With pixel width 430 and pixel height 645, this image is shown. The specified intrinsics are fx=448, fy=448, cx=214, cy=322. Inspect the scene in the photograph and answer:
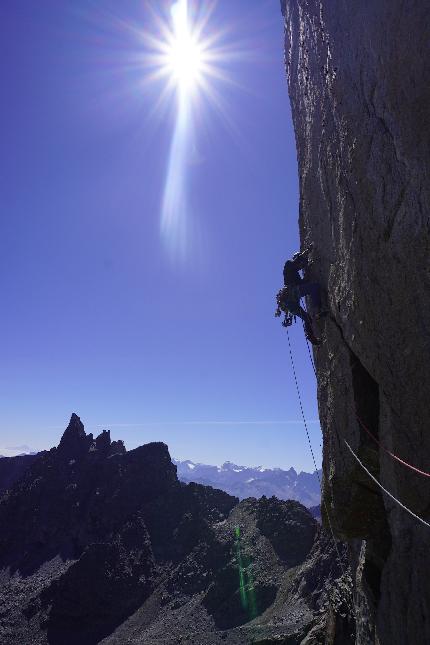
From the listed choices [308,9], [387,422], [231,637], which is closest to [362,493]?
[387,422]

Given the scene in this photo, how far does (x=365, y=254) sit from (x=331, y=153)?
332 cm

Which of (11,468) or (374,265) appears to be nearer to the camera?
(374,265)

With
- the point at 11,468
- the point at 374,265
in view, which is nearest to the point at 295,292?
the point at 374,265

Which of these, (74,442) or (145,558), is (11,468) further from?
(145,558)

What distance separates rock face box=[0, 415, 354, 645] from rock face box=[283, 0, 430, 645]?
43.1 meters

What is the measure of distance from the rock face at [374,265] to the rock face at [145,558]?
141 ft

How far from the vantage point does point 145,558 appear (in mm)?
96812

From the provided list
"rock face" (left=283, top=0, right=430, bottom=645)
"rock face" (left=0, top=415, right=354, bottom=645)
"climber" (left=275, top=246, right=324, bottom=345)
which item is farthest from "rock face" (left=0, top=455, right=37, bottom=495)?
"rock face" (left=283, top=0, right=430, bottom=645)

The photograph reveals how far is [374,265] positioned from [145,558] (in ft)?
340

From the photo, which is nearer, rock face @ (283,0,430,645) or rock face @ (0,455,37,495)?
rock face @ (283,0,430,645)

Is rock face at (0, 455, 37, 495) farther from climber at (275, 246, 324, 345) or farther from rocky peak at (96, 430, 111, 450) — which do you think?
climber at (275, 246, 324, 345)

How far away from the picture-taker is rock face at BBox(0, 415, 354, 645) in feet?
218

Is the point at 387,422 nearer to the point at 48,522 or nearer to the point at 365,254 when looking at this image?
the point at 365,254

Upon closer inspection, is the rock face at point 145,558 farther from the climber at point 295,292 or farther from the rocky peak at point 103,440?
the climber at point 295,292
